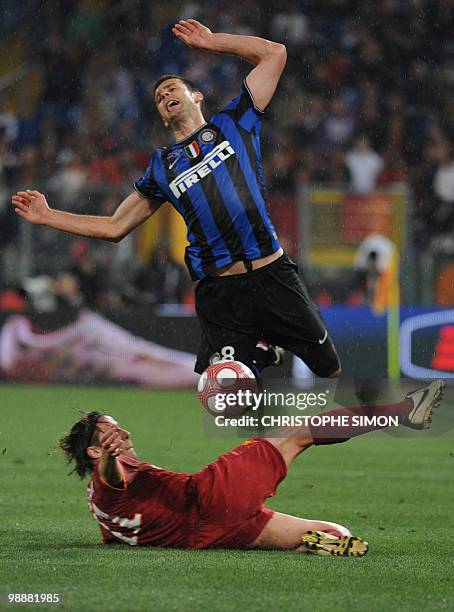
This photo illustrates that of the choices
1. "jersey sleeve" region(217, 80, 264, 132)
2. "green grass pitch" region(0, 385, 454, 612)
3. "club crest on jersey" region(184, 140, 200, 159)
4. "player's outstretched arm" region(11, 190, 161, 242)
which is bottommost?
"green grass pitch" region(0, 385, 454, 612)

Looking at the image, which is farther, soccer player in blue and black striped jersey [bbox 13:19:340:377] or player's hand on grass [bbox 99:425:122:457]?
soccer player in blue and black striped jersey [bbox 13:19:340:377]

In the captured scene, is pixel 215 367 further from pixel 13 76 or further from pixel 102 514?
pixel 13 76

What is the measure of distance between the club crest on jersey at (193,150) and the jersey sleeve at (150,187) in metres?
0.24

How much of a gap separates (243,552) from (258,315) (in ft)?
4.78

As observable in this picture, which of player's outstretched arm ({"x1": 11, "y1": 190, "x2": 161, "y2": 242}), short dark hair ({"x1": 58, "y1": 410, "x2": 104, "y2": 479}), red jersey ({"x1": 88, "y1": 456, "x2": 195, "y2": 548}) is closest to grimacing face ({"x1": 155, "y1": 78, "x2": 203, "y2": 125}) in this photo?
player's outstretched arm ({"x1": 11, "y1": 190, "x2": 161, "y2": 242})

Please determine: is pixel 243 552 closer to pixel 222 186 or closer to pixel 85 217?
pixel 222 186

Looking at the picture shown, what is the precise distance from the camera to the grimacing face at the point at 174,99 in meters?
6.97

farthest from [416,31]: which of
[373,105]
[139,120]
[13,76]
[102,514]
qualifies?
[102,514]

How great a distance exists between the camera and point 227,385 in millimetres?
6867

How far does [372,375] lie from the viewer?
46.8 feet

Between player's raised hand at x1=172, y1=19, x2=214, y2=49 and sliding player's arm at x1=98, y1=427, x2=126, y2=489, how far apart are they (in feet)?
6.83

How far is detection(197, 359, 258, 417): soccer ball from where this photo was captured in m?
6.87

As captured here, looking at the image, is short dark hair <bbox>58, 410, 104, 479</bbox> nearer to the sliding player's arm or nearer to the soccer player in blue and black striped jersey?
the sliding player's arm

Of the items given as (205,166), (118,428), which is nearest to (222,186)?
(205,166)
